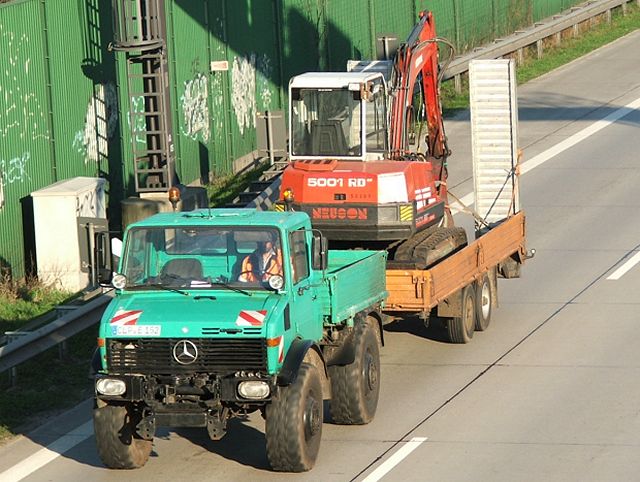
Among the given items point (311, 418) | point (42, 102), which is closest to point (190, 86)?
point (42, 102)

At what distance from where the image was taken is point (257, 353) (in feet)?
43.3

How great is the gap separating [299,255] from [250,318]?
46.0 inches

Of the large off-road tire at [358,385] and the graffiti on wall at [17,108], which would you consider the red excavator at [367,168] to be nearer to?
the large off-road tire at [358,385]

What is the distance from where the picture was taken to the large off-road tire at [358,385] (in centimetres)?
1490

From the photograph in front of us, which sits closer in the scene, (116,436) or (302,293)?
(116,436)

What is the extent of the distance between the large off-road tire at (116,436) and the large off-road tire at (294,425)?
130 cm

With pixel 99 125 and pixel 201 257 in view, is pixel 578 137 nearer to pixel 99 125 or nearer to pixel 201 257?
pixel 99 125

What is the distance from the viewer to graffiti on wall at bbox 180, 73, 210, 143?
28250 millimetres

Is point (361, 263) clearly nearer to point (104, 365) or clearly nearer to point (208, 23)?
point (104, 365)

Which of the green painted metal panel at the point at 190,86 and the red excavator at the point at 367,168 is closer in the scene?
the red excavator at the point at 367,168

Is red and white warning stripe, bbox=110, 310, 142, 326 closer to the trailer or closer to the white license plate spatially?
the white license plate

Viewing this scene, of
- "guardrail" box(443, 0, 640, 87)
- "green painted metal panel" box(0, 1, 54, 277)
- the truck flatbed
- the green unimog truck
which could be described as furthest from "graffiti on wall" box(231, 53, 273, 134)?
the green unimog truck

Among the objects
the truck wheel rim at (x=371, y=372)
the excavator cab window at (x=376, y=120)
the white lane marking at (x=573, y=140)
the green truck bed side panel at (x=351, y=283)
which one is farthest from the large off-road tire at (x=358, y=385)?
the white lane marking at (x=573, y=140)

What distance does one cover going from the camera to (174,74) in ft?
90.8
